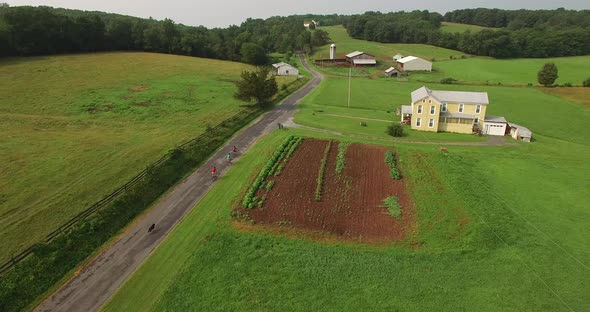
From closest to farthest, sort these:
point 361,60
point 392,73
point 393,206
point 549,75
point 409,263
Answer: point 409,263
point 393,206
point 549,75
point 392,73
point 361,60

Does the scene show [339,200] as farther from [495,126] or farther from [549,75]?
[549,75]

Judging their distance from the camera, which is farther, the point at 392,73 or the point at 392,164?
the point at 392,73

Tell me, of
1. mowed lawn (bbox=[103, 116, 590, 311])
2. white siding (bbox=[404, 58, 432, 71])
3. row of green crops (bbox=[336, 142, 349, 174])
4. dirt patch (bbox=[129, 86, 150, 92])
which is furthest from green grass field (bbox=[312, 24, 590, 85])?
mowed lawn (bbox=[103, 116, 590, 311])

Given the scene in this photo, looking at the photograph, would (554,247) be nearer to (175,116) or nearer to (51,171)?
(51,171)

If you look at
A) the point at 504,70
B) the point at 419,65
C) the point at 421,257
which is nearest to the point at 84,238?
the point at 421,257

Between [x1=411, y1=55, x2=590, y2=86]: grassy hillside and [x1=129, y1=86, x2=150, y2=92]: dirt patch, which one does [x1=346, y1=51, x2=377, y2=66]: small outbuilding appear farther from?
[x1=129, y1=86, x2=150, y2=92]: dirt patch

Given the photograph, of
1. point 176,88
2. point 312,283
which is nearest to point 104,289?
point 312,283
